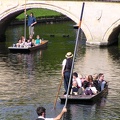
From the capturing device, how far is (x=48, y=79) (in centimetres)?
2750

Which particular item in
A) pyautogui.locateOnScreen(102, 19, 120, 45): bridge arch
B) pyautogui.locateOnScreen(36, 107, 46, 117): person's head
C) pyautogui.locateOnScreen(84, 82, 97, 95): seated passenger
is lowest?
pyautogui.locateOnScreen(84, 82, 97, 95): seated passenger

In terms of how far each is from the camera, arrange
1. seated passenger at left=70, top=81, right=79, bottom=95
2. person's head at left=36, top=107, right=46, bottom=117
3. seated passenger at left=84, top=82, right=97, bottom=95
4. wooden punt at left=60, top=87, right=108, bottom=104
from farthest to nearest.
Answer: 1. seated passenger at left=84, top=82, right=97, bottom=95
2. seated passenger at left=70, top=81, right=79, bottom=95
3. wooden punt at left=60, top=87, right=108, bottom=104
4. person's head at left=36, top=107, right=46, bottom=117

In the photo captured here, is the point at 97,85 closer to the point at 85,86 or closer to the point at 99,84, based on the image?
the point at 99,84

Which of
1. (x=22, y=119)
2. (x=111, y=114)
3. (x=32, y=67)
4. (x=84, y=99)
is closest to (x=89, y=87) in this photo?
(x=84, y=99)

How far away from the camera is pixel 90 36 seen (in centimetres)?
4241

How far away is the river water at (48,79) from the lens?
2105cm

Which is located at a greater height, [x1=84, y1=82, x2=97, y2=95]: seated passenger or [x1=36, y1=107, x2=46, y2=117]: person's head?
[x1=36, y1=107, x2=46, y2=117]: person's head

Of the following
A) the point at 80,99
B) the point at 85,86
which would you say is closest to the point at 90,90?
the point at 85,86

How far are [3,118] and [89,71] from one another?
10988 millimetres

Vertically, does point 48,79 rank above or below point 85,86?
below

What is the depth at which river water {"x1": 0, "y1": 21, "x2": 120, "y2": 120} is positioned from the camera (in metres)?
21.0

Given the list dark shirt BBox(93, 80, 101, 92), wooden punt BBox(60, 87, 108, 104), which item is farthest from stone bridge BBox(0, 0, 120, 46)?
wooden punt BBox(60, 87, 108, 104)

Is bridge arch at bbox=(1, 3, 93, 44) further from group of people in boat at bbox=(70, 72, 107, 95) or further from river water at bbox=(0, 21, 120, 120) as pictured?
group of people in boat at bbox=(70, 72, 107, 95)

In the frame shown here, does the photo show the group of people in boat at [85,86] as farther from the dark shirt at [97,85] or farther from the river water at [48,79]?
the river water at [48,79]
